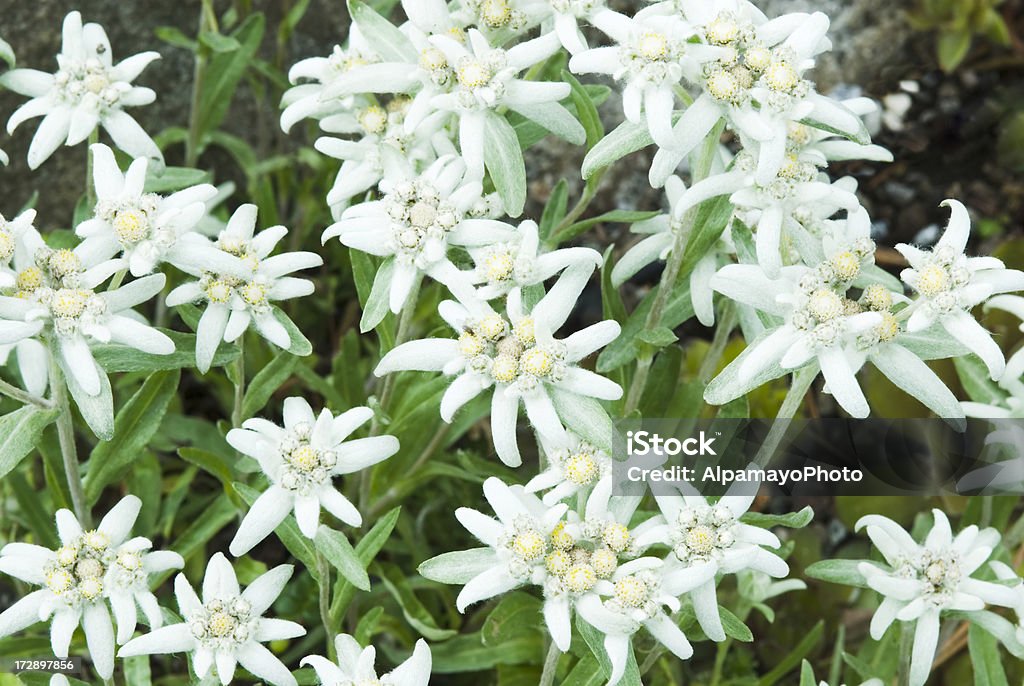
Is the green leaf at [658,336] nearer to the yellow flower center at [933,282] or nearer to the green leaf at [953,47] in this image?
the yellow flower center at [933,282]

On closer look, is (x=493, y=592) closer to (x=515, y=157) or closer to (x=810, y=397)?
(x=515, y=157)

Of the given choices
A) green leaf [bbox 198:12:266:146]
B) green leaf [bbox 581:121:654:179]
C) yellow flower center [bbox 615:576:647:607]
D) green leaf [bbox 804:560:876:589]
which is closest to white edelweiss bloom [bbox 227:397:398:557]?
yellow flower center [bbox 615:576:647:607]

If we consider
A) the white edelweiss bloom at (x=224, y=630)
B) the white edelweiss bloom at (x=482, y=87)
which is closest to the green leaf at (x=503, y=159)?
the white edelweiss bloom at (x=482, y=87)

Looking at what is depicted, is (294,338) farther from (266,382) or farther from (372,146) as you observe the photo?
(372,146)

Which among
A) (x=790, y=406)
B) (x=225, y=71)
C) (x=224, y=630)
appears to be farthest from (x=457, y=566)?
(x=225, y=71)

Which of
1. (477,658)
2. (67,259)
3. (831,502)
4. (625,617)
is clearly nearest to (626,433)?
(625,617)

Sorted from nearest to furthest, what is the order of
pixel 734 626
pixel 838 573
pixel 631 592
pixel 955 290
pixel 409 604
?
pixel 631 592
pixel 955 290
pixel 734 626
pixel 838 573
pixel 409 604
